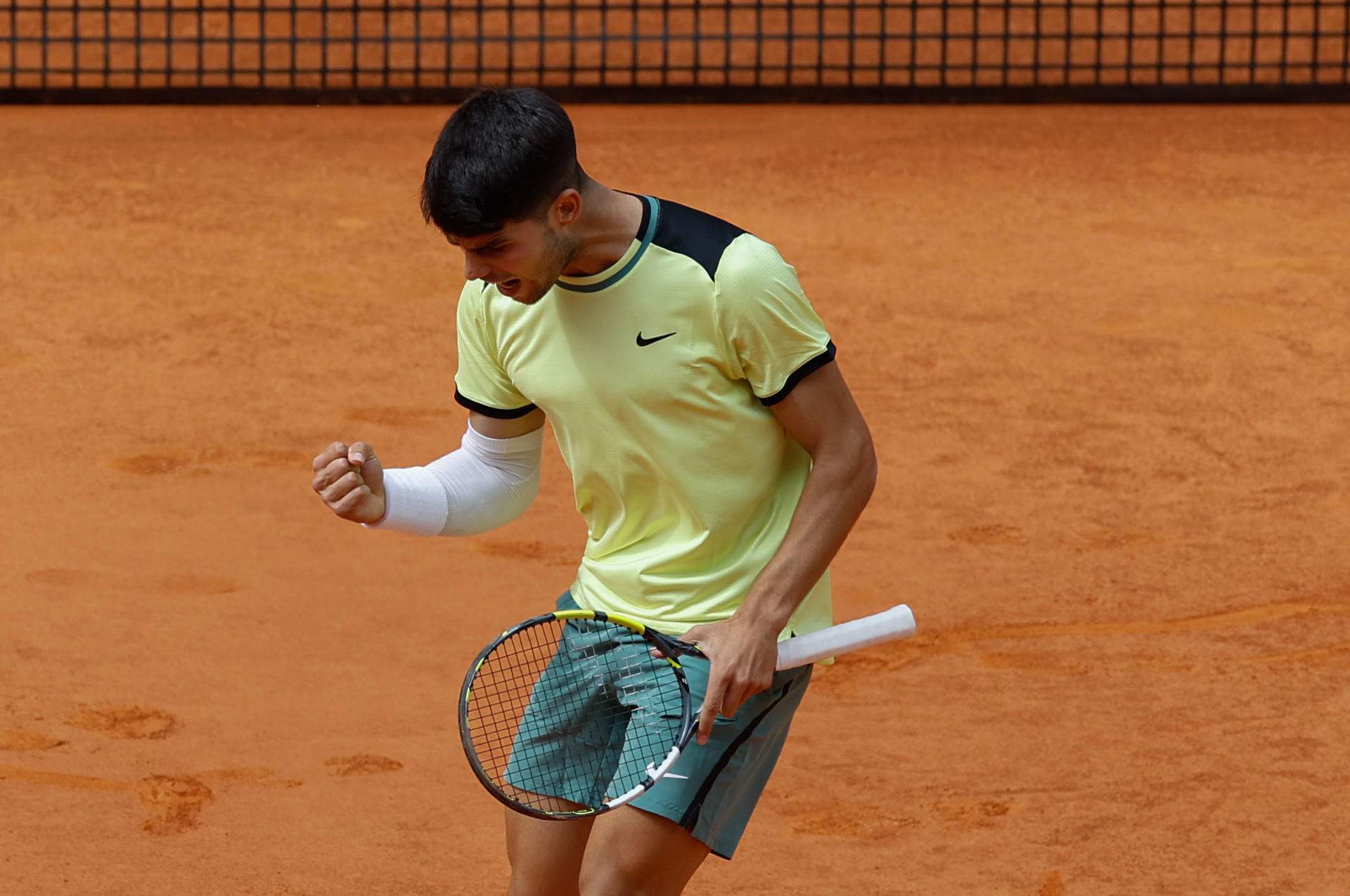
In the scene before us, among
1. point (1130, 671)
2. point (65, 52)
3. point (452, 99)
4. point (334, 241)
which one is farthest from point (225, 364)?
point (65, 52)

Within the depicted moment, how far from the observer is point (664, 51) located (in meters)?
11.8

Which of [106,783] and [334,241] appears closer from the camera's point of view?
[106,783]

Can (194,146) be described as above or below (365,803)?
above

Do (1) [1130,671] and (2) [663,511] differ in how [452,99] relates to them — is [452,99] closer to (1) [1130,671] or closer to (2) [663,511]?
(1) [1130,671]

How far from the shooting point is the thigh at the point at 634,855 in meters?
2.91

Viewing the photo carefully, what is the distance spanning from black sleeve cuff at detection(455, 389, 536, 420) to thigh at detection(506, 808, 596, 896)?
638 millimetres

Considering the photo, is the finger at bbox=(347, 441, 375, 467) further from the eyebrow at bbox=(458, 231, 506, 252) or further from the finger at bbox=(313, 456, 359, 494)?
the eyebrow at bbox=(458, 231, 506, 252)

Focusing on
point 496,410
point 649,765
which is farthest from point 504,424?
point 649,765

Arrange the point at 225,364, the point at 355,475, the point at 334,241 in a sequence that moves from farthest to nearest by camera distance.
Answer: the point at 334,241, the point at 225,364, the point at 355,475

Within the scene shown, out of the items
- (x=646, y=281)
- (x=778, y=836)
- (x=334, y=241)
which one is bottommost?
(x=778, y=836)

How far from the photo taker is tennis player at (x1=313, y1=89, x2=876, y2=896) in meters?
2.77

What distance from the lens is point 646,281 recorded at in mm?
2893

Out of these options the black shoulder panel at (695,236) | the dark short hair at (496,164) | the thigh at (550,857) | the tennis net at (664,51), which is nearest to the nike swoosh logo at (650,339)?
the black shoulder panel at (695,236)

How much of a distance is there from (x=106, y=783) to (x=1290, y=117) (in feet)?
28.4
